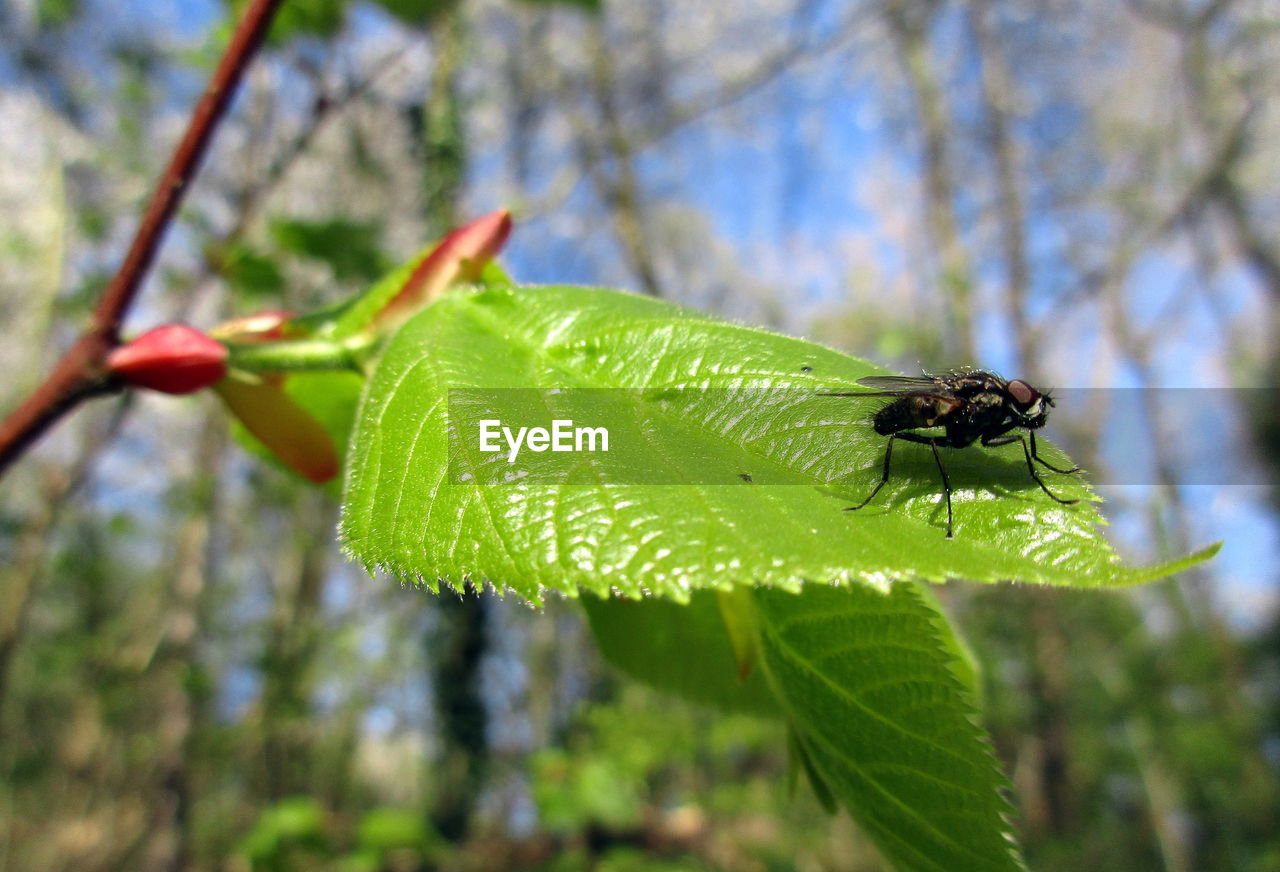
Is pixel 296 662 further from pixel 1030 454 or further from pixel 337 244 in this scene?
pixel 1030 454

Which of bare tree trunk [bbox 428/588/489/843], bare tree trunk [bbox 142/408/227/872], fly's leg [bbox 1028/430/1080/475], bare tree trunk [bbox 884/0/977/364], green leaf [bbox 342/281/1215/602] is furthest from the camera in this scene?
bare tree trunk [bbox 884/0/977/364]

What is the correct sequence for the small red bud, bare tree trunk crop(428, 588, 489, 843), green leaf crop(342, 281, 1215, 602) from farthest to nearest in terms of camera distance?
bare tree trunk crop(428, 588, 489, 843) → the small red bud → green leaf crop(342, 281, 1215, 602)

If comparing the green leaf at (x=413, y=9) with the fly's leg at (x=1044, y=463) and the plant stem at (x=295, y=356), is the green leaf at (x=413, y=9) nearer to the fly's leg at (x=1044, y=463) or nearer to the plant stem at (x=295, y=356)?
the plant stem at (x=295, y=356)

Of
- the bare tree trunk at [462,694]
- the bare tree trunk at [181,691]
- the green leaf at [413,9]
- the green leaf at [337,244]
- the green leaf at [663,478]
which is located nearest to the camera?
the green leaf at [663,478]

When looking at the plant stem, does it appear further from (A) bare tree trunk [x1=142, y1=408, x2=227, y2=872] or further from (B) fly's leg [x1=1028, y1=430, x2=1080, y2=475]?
(A) bare tree trunk [x1=142, y1=408, x2=227, y2=872]

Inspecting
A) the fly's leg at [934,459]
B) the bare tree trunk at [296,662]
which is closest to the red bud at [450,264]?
the fly's leg at [934,459]

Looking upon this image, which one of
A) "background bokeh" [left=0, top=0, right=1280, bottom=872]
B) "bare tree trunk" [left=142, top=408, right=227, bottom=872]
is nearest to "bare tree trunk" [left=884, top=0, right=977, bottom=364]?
"background bokeh" [left=0, top=0, right=1280, bottom=872]

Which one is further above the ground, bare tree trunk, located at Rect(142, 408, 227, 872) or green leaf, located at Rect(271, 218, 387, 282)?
green leaf, located at Rect(271, 218, 387, 282)
